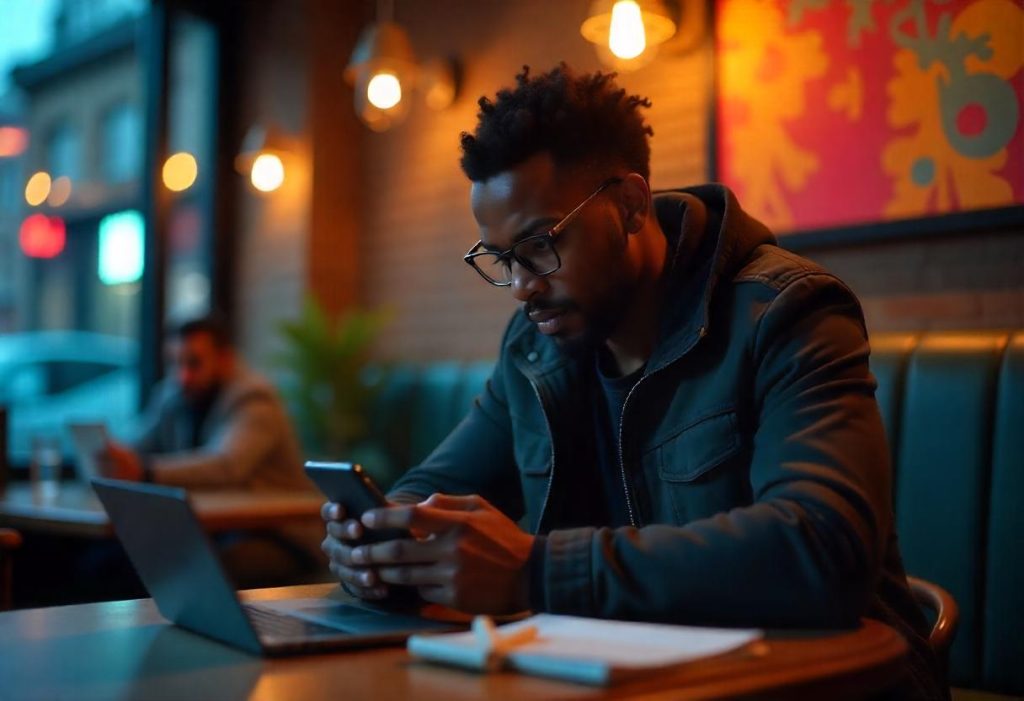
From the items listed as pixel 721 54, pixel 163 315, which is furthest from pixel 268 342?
pixel 721 54

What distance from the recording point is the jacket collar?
160 centimetres

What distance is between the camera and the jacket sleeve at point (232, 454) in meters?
3.71

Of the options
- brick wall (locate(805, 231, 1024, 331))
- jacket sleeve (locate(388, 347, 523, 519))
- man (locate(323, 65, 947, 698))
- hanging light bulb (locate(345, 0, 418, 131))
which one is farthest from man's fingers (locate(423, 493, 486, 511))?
hanging light bulb (locate(345, 0, 418, 131))

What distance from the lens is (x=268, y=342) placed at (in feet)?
17.1

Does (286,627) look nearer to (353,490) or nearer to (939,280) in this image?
(353,490)

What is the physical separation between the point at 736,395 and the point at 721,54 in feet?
7.14

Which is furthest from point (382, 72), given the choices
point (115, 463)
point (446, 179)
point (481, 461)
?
point (481, 461)

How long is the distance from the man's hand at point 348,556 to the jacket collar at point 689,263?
1.73 feet

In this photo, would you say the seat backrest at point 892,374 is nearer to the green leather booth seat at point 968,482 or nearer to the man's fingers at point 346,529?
the green leather booth seat at point 968,482

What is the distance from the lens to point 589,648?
1.00m

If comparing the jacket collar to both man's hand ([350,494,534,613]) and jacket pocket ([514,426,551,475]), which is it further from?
man's hand ([350,494,534,613])

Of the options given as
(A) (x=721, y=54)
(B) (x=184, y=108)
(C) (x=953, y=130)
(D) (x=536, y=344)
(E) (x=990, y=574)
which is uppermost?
(B) (x=184, y=108)

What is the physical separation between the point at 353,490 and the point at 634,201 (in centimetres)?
75

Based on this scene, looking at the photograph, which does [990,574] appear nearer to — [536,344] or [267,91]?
[536,344]
